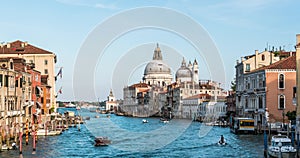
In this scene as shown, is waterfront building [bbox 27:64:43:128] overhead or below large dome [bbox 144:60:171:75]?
below

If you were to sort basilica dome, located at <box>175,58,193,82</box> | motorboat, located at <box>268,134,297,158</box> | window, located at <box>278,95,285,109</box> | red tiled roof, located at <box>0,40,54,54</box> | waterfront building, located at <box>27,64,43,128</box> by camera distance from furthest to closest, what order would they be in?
1. basilica dome, located at <box>175,58,193,82</box>
2. red tiled roof, located at <box>0,40,54,54</box>
3. waterfront building, located at <box>27,64,43,128</box>
4. window, located at <box>278,95,285,109</box>
5. motorboat, located at <box>268,134,297,158</box>

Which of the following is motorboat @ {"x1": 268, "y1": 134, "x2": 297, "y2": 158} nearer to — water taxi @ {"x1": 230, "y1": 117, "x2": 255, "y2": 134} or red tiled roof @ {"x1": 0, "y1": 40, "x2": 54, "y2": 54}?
water taxi @ {"x1": 230, "y1": 117, "x2": 255, "y2": 134}

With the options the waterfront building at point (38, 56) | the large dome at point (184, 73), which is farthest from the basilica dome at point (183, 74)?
the waterfront building at point (38, 56)

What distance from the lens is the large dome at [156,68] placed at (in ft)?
488

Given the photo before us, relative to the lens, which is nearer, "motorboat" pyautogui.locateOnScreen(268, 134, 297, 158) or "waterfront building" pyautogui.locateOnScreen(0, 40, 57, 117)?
"motorboat" pyautogui.locateOnScreen(268, 134, 297, 158)

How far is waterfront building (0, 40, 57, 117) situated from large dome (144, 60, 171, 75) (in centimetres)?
9296

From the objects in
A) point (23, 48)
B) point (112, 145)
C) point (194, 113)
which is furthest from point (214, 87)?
point (112, 145)

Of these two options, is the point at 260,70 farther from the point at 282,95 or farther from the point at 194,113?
the point at 194,113

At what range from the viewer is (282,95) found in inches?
1618

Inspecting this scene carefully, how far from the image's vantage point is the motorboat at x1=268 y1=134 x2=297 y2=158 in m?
23.7

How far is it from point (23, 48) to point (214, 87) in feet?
183

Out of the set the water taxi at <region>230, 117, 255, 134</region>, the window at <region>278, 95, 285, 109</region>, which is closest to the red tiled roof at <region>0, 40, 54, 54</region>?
the water taxi at <region>230, 117, 255, 134</region>

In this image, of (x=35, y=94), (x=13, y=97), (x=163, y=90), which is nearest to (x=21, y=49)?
(x=35, y=94)


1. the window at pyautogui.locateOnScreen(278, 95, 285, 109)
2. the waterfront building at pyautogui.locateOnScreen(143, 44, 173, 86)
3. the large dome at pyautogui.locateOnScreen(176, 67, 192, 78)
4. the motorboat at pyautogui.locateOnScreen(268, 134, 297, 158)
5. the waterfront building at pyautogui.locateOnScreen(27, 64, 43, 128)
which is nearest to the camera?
the motorboat at pyautogui.locateOnScreen(268, 134, 297, 158)
